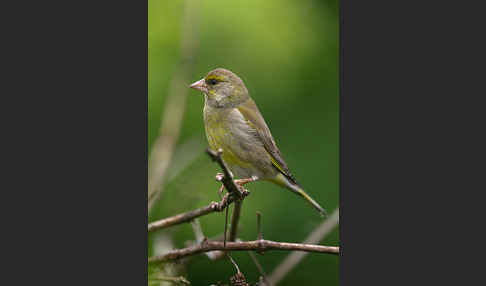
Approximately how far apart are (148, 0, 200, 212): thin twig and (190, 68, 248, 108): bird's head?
15cm

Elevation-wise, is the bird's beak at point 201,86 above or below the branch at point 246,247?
above

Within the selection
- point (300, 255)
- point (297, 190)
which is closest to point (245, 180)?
point (297, 190)

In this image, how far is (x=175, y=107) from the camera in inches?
155

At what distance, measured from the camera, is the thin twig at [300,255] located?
365 cm

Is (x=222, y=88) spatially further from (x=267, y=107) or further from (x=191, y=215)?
(x=191, y=215)

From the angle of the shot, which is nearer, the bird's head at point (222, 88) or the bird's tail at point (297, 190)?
the bird's tail at point (297, 190)

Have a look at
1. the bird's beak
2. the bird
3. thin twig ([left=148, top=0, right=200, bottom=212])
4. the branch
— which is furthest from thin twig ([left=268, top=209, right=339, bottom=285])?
the bird's beak

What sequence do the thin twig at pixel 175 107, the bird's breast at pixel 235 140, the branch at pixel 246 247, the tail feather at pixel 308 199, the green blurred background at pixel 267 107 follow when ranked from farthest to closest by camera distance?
the bird's breast at pixel 235 140
the tail feather at pixel 308 199
the green blurred background at pixel 267 107
the thin twig at pixel 175 107
the branch at pixel 246 247

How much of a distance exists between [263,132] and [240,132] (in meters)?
0.21

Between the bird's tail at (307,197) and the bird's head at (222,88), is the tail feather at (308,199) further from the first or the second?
the bird's head at (222,88)

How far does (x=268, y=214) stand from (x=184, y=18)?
5.73ft

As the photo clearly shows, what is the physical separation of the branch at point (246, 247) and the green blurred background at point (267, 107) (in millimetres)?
168

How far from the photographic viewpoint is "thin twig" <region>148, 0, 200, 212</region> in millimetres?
3498

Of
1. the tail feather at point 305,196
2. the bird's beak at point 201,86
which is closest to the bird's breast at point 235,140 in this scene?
the bird's beak at point 201,86
